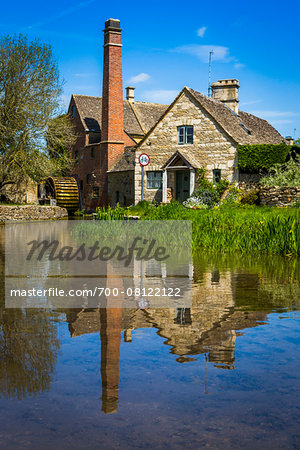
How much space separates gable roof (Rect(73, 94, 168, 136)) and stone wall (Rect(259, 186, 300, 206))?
17.1 meters

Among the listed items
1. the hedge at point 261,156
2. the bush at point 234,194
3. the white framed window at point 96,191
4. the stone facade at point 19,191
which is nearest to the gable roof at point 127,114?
the white framed window at point 96,191

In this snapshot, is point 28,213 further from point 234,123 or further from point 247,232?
point 247,232

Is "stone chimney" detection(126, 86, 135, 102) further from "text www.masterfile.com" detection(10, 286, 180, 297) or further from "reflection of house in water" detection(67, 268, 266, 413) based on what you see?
"reflection of house in water" detection(67, 268, 266, 413)

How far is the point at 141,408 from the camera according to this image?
3.02 meters

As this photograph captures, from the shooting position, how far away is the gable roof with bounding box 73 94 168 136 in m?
41.7

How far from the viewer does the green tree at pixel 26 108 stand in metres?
33.2

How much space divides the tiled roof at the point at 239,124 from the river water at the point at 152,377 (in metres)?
24.8

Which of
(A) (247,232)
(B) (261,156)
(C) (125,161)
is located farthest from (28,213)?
(A) (247,232)

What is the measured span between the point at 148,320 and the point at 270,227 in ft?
23.3

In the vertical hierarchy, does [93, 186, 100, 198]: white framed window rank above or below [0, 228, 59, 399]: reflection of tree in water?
above

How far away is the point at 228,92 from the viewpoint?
36406 millimetres

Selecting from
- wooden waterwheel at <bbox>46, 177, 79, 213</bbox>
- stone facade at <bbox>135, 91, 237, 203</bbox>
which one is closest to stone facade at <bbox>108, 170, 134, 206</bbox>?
stone facade at <bbox>135, 91, 237, 203</bbox>

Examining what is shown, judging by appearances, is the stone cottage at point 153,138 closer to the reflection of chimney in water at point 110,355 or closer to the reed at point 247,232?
the reed at point 247,232

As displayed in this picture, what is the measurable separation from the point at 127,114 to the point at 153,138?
11.6 metres
